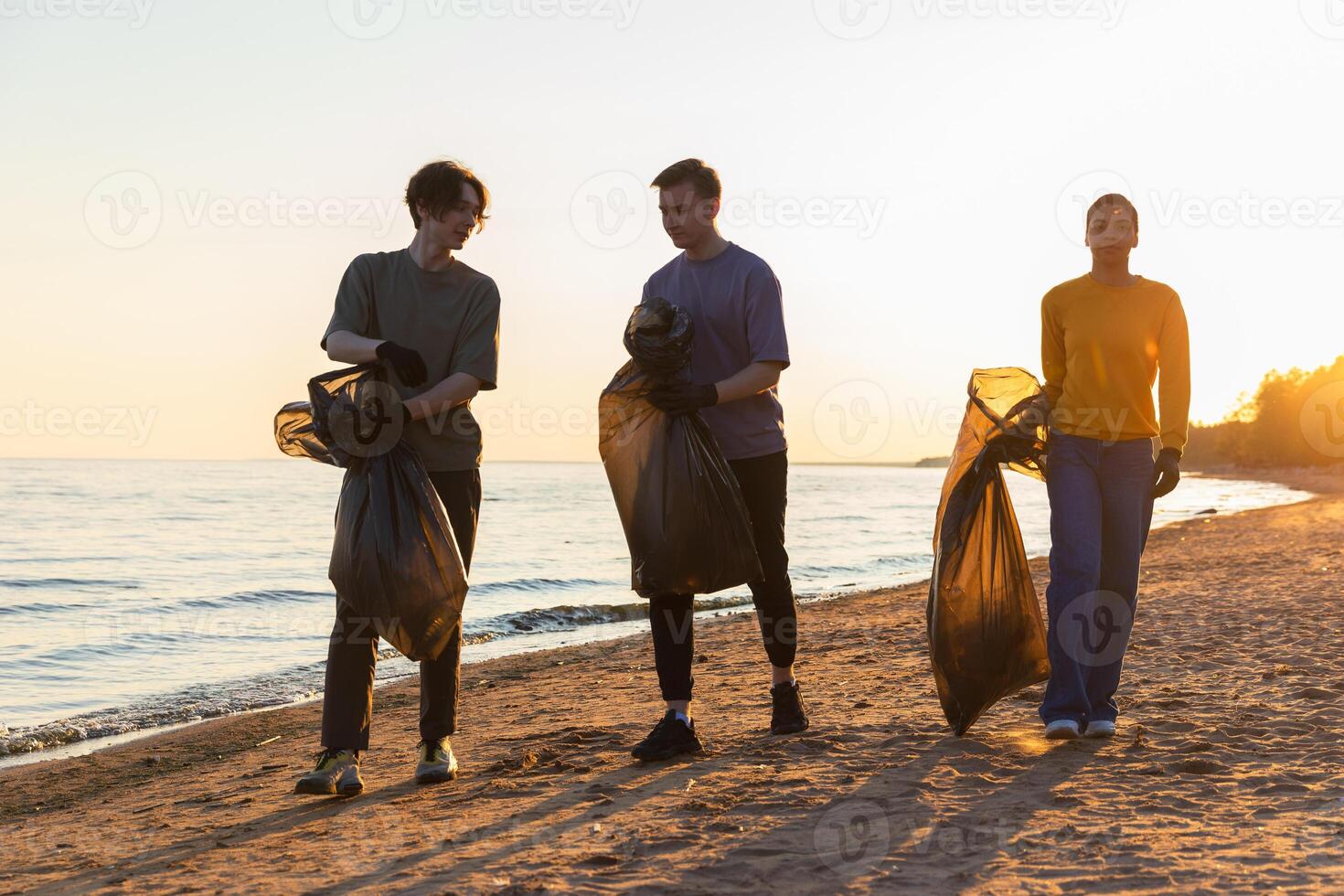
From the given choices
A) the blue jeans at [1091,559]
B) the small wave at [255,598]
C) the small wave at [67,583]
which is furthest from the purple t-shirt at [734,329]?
the small wave at [67,583]

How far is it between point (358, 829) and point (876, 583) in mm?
12616

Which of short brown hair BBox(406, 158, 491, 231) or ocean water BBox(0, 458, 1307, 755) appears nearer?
short brown hair BBox(406, 158, 491, 231)

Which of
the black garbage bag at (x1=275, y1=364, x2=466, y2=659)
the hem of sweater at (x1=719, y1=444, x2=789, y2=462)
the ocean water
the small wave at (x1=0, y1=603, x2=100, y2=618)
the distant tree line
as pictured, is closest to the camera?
the black garbage bag at (x1=275, y1=364, x2=466, y2=659)

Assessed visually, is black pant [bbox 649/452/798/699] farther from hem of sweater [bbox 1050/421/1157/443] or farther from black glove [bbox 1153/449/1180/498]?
black glove [bbox 1153/449/1180/498]

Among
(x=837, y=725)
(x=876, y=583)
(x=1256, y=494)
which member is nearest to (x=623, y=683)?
(x=837, y=725)

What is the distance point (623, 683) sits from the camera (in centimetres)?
623

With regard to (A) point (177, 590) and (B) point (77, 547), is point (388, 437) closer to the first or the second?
(A) point (177, 590)

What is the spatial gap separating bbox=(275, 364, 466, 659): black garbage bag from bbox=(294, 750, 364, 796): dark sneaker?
0.41 metres

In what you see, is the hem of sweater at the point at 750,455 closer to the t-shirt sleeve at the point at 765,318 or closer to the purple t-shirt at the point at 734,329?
the purple t-shirt at the point at 734,329

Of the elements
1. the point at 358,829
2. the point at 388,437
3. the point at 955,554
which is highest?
the point at 388,437

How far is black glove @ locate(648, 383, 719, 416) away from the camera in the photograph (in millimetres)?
3336

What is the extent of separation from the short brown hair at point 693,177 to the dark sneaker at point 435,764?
6.32 ft

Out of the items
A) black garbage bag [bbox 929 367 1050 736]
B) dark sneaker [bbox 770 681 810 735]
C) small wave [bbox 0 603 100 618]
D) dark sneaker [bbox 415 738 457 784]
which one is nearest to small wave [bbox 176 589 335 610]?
small wave [bbox 0 603 100 618]

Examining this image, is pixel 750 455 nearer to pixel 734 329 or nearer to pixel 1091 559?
pixel 734 329
